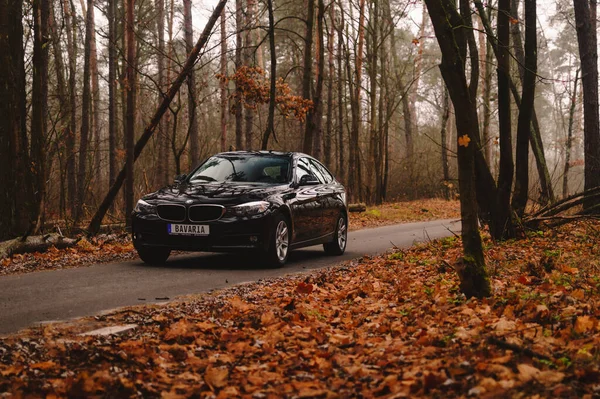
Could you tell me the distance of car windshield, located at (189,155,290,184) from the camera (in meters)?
11.4

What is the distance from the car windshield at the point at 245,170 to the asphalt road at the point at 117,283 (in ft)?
4.46

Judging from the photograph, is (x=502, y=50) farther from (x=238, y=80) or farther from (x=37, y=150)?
(x=238, y=80)

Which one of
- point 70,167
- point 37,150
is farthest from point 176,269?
point 70,167

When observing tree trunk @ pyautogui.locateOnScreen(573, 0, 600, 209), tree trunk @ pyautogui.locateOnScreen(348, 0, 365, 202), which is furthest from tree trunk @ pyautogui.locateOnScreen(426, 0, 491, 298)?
tree trunk @ pyautogui.locateOnScreen(348, 0, 365, 202)

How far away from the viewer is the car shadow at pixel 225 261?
34.7 ft

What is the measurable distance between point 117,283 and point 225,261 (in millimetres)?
2912

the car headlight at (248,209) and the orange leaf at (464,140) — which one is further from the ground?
the orange leaf at (464,140)

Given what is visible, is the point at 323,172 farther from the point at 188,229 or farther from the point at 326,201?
the point at 188,229

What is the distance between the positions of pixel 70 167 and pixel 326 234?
58.1ft

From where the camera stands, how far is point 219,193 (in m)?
10.5

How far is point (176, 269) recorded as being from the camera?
10.2 metres

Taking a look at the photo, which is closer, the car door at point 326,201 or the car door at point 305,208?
the car door at point 305,208

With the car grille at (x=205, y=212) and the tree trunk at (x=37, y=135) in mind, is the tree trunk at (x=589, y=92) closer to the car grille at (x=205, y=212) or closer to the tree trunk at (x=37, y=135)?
the car grille at (x=205, y=212)

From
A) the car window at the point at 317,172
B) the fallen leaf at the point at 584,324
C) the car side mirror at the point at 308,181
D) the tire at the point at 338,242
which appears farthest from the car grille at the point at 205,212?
the fallen leaf at the point at 584,324
